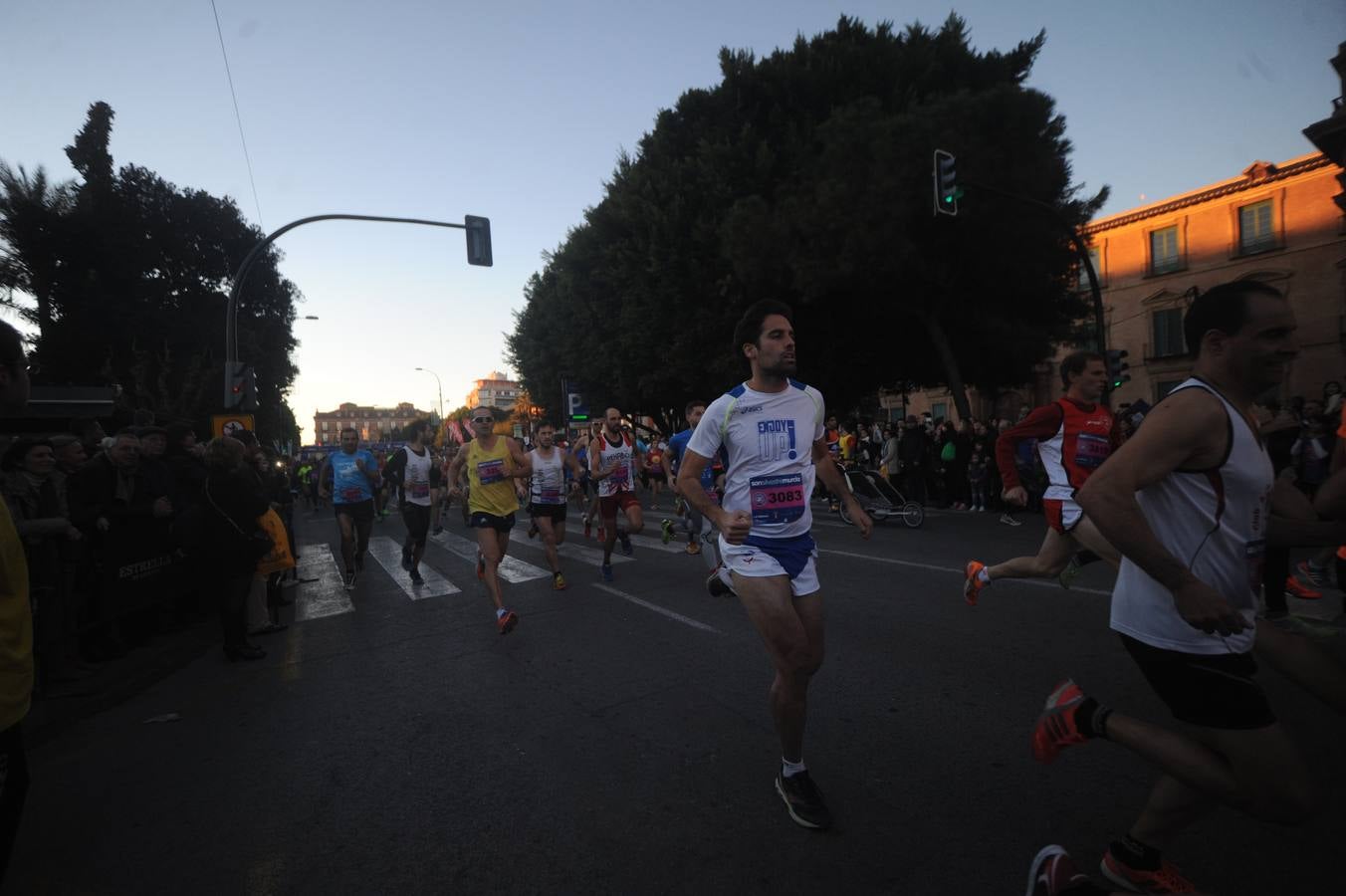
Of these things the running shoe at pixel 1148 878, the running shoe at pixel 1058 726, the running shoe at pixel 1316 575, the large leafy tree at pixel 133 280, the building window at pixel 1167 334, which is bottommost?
the running shoe at pixel 1316 575

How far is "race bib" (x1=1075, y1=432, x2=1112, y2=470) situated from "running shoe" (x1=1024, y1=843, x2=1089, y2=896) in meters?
3.34

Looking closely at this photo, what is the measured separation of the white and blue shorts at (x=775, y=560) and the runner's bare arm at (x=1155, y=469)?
1246 mm

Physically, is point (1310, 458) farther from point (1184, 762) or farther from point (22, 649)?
point (22, 649)

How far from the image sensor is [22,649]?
215cm

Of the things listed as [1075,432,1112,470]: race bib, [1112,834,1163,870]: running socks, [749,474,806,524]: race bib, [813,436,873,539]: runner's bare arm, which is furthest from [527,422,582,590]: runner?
[1112,834,1163,870]: running socks

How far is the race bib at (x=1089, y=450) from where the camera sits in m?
4.87

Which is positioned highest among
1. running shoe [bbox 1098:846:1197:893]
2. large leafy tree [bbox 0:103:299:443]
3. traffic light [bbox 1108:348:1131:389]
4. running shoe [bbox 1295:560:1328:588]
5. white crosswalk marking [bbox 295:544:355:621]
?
large leafy tree [bbox 0:103:299:443]

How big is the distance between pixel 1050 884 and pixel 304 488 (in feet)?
102

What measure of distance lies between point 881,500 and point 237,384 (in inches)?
450

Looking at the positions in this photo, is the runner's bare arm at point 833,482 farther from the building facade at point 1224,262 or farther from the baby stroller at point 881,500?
the building facade at point 1224,262

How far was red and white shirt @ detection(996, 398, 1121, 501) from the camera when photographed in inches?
193

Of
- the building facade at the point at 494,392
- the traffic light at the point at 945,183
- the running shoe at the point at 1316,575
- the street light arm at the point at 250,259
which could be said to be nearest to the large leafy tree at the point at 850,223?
the traffic light at the point at 945,183

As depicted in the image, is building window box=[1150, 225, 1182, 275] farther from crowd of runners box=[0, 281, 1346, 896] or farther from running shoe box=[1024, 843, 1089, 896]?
running shoe box=[1024, 843, 1089, 896]

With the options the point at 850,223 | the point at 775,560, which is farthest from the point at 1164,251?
the point at 775,560
